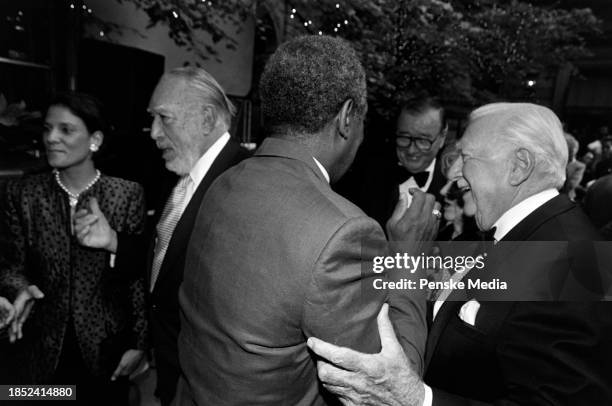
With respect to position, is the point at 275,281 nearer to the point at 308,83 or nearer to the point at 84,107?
the point at 308,83

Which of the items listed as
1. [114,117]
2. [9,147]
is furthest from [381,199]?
[114,117]

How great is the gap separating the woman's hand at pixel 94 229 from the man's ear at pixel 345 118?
4.89 feet

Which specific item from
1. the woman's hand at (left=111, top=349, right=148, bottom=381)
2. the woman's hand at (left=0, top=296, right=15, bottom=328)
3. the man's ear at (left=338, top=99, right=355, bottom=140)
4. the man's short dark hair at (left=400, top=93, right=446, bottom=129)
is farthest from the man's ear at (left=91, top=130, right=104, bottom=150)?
the man's short dark hair at (left=400, top=93, right=446, bottom=129)

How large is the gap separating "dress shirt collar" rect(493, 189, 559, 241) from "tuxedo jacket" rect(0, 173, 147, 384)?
1762 millimetres

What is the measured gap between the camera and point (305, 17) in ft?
17.1

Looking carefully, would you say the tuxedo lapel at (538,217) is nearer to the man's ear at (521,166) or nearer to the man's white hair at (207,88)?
the man's ear at (521,166)

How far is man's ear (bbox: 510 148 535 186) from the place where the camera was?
146 cm

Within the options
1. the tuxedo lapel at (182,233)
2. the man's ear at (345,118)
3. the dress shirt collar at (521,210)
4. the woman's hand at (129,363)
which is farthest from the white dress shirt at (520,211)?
the woman's hand at (129,363)

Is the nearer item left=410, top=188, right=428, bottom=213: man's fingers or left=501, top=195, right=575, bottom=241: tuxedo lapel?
left=501, top=195, right=575, bottom=241: tuxedo lapel

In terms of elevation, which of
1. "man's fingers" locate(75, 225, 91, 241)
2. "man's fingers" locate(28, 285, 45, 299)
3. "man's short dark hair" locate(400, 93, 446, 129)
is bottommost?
"man's fingers" locate(28, 285, 45, 299)

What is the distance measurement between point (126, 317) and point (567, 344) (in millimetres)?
2107

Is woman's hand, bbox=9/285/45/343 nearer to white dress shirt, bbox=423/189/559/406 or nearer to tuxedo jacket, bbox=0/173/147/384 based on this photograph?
tuxedo jacket, bbox=0/173/147/384

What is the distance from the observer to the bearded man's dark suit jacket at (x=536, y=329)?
45.1 inches

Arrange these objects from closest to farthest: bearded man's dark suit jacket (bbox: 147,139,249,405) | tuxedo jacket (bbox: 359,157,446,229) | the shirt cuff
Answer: the shirt cuff < bearded man's dark suit jacket (bbox: 147,139,249,405) < tuxedo jacket (bbox: 359,157,446,229)
